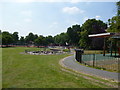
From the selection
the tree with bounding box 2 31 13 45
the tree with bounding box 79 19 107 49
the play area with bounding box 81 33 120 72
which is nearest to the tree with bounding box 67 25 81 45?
the tree with bounding box 79 19 107 49

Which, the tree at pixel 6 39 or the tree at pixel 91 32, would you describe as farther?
the tree at pixel 6 39

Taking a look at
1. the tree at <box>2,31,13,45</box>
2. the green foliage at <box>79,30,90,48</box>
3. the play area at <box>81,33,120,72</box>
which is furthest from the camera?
the tree at <box>2,31,13,45</box>

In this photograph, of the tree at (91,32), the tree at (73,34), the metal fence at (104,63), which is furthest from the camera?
the tree at (73,34)

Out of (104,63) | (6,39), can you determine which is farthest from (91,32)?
(6,39)

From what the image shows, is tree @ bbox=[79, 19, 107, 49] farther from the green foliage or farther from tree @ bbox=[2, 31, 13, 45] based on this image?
tree @ bbox=[2, 31, 13, 45]

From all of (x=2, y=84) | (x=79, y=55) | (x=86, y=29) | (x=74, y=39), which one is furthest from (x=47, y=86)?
(x=74, y=39)

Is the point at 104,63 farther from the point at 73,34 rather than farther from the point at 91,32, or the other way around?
the point at 73,34

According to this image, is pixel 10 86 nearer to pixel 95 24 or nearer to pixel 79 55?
pixel 79 55

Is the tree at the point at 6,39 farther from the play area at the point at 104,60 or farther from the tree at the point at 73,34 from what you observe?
the play area at the point at 104,60

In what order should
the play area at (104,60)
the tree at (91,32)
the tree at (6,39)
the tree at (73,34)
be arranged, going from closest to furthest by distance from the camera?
the play area at (104,60), the tree at (91,32), the tree at (6,39), the tree at (73,34)


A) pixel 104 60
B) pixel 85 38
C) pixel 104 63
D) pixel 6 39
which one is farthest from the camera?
pixel 6 39

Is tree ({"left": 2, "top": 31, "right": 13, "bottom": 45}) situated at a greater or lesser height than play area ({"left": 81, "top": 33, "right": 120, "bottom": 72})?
greater

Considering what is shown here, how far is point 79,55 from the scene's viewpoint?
13242mm

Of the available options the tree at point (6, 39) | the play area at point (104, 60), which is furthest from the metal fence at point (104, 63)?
the tree at point (6, 39)
